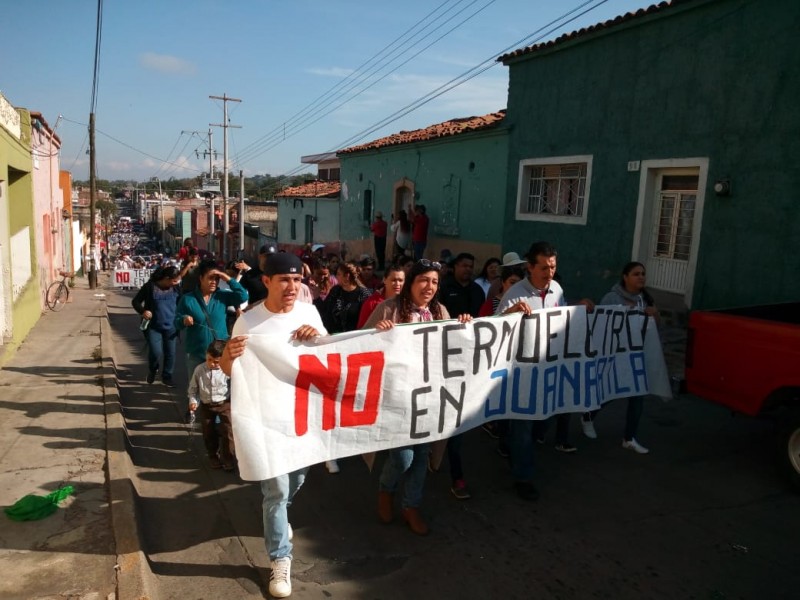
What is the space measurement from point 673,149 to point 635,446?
6.10 m

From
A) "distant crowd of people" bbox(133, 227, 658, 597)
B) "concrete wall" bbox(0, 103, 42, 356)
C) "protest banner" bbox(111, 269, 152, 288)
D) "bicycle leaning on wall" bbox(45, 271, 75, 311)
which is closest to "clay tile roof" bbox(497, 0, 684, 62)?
"distant crowd of people" bbox(133, 227, 658, 597)

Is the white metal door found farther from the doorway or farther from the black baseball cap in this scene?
the black baseball cap

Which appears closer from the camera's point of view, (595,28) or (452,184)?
(595,28)

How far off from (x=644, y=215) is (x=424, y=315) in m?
7.55

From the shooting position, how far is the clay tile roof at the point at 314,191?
2776 cm

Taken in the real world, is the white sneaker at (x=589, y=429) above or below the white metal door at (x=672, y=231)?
below

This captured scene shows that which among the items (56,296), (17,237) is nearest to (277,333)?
(17,237)

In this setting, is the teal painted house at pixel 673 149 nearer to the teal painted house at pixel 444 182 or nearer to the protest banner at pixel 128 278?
the teal painted house at pixel 444 182

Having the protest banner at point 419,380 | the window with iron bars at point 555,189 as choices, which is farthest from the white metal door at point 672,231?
the protest banner at point 419,380

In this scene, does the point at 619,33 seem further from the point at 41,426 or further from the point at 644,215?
the point at 41,426

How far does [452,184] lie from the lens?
16.4 meters

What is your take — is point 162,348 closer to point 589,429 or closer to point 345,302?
point 345,302

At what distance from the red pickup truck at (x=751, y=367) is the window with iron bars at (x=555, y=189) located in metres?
6.58

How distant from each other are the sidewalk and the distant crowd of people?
84 centimetres
